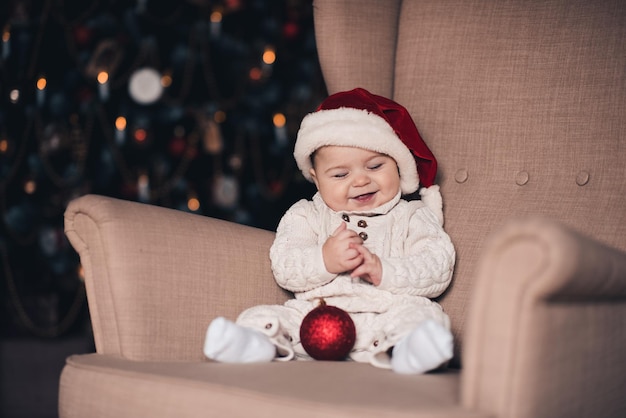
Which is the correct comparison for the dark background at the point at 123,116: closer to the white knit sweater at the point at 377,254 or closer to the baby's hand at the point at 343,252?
the white knit sweater at the point at 377,254

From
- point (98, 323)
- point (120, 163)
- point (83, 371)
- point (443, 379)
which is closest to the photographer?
point (443, 379)

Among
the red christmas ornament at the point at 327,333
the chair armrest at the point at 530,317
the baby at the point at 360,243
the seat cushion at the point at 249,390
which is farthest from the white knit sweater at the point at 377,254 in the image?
the chair armrest at the point at 530,317

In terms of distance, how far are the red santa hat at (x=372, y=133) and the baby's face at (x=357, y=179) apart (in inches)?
0.8

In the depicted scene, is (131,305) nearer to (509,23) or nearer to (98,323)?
(98,323)

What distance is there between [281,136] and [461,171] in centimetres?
156

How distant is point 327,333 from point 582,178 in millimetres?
560

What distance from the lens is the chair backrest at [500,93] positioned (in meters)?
1.46

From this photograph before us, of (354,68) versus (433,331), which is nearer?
(433,331)

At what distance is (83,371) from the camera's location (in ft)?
3.97

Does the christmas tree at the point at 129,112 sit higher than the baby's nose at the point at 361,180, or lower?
higher

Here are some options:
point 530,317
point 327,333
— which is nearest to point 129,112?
point 327,333

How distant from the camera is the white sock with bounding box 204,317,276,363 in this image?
1.21m

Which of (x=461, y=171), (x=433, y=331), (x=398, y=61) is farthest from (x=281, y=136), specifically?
(x=433, y=331)

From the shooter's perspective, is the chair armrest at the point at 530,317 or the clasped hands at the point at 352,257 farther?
the clasped hands at the point at 352,257
